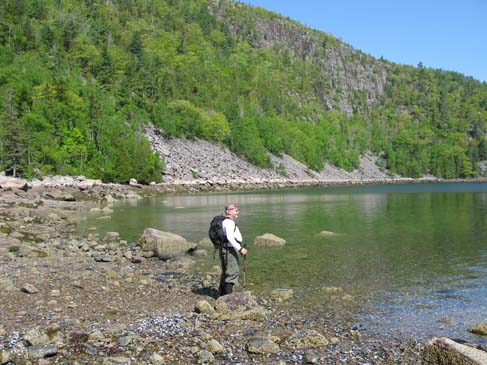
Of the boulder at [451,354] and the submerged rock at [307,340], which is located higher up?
the boulder at [451,354]

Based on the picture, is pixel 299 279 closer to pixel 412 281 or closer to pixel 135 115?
pixel 412 281

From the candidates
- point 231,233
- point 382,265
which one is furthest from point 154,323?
point 382,265

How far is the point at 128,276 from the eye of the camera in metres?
18.2

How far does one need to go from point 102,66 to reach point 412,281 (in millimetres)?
145932

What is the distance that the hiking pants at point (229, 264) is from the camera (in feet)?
47.5

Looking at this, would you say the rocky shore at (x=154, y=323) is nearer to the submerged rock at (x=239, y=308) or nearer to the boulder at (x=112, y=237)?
the submerged rock at (x=239, y=308)

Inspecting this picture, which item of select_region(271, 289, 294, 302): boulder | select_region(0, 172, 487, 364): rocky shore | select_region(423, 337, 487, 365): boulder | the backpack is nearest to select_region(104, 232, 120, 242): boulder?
select_region(0, 172, 487, 364): rocky shore

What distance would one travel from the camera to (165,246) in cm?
2375

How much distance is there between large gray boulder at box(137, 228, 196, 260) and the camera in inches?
927

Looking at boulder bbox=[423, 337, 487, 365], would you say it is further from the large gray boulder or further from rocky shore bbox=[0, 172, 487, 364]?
the large gray boulder

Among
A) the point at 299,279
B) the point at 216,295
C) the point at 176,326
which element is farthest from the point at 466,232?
the point at 176,326

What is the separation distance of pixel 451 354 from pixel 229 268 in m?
7.55

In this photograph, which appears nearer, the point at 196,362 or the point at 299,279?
the point at 196,362

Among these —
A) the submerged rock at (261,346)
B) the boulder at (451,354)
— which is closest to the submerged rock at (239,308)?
the submerged rock at (261,346)
